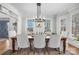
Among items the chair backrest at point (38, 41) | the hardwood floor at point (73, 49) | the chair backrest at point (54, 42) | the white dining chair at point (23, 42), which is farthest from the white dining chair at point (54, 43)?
the white dining chair at point (23, 42)

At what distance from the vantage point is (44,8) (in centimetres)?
352

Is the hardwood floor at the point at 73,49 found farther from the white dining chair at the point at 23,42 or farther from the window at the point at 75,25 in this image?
the white dining chair at the point at 23,42

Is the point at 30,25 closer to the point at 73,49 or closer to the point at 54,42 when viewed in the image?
the point at 54,42

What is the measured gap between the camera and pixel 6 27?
3.49m

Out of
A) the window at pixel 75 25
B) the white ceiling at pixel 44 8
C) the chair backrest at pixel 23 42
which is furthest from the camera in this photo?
the chair backrest at pixel 23 42

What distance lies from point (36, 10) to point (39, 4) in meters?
0.18

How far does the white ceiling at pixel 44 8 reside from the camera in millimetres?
3387

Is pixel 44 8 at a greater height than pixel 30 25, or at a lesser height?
greater

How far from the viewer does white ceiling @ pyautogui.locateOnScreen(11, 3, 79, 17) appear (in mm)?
3387

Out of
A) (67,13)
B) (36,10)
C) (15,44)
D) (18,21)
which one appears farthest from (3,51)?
(67,13)

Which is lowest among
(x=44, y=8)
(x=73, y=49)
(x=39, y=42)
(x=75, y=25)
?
(x=73, y=49)

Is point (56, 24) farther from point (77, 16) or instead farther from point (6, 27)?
→ point (6, 27)

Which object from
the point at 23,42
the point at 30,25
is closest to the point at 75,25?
the point at 30,25

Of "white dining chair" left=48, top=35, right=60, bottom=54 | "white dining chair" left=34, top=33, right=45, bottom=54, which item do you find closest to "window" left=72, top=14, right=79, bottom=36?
"white dining chair" left=48, top=35, right=60, bottom=54
